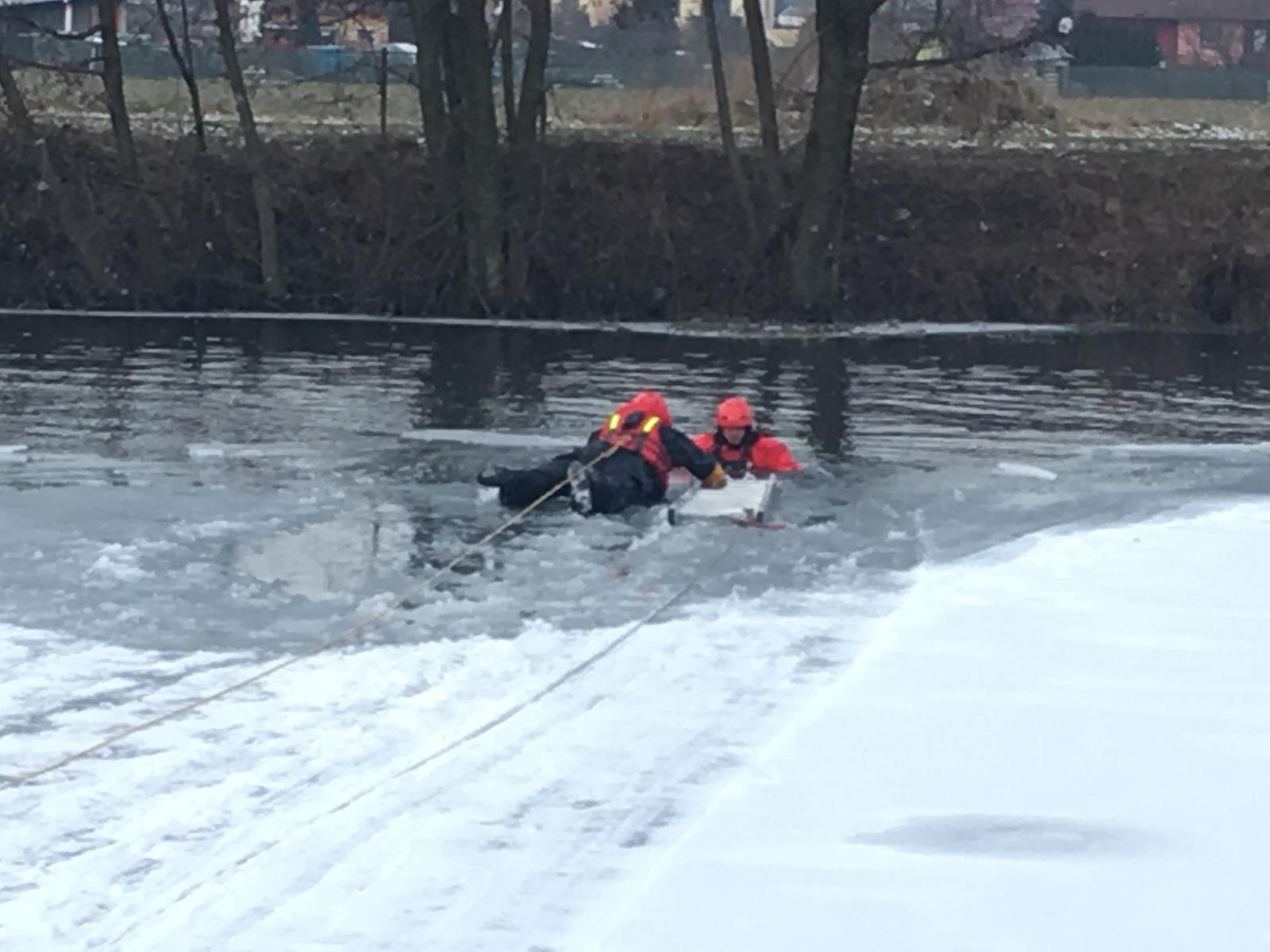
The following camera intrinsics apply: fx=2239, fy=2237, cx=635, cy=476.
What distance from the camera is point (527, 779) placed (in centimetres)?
847

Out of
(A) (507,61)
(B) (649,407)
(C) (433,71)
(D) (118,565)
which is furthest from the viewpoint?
(A) (507,61)

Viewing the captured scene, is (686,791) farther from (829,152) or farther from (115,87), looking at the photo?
(115,87)

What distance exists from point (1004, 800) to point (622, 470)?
19.9 ft

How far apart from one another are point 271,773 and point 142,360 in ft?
51.7

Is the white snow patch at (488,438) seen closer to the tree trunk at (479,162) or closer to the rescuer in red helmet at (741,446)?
the rescuer in red helmet at (741,446)

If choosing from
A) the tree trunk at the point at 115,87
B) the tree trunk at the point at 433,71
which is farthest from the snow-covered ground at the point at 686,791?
the tree trunk at the point at 115,87

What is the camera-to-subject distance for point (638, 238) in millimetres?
30656

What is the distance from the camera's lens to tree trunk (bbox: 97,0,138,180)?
2978cm

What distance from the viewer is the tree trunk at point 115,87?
2978 cm

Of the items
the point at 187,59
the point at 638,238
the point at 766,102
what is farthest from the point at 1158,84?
the point at 187,59

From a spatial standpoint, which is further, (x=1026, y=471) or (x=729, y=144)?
(x=729, y=144)

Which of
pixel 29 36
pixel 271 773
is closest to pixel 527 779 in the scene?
pixel 271 773

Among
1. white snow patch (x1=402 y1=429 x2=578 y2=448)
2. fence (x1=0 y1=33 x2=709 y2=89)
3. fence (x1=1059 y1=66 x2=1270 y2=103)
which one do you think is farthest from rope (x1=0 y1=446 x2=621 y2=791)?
fence (x1=1059 y1=66 x2=1270 y2=103)

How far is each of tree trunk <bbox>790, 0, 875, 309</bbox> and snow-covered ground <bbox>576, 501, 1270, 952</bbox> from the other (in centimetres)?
1656
